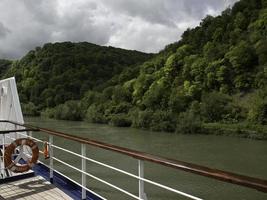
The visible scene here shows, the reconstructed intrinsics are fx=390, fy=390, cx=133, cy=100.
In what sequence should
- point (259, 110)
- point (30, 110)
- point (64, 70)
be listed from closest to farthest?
point (259, 110), point (30, 110), point (64, 70)

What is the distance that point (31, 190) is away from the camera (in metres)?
3.97

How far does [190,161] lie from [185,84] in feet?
84.9

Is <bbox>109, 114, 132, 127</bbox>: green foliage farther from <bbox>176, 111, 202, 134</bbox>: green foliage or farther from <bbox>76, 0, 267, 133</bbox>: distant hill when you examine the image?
<bbox>176, 111, 202, 134</bbox>: green foliage

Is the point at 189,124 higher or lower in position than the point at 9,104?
lower

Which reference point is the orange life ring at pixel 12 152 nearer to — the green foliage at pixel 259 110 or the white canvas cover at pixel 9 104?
the white canvas cover at pixel 9 104

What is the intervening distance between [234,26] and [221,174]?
174 ft

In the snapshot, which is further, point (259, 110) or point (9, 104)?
point (259, 110)

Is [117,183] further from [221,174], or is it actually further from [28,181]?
[221,174]

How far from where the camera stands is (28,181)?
4320 mm

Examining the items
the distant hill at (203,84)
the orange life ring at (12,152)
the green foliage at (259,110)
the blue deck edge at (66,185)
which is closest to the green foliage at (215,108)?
the distant hill at (203,84)

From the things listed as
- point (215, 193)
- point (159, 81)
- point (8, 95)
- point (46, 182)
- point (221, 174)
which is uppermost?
point (159, 81)

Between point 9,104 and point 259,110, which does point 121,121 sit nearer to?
point 259,110

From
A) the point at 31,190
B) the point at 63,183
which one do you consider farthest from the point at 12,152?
the point at 63,183

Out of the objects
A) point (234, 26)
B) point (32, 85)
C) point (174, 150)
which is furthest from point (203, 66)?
point (32, 85)
